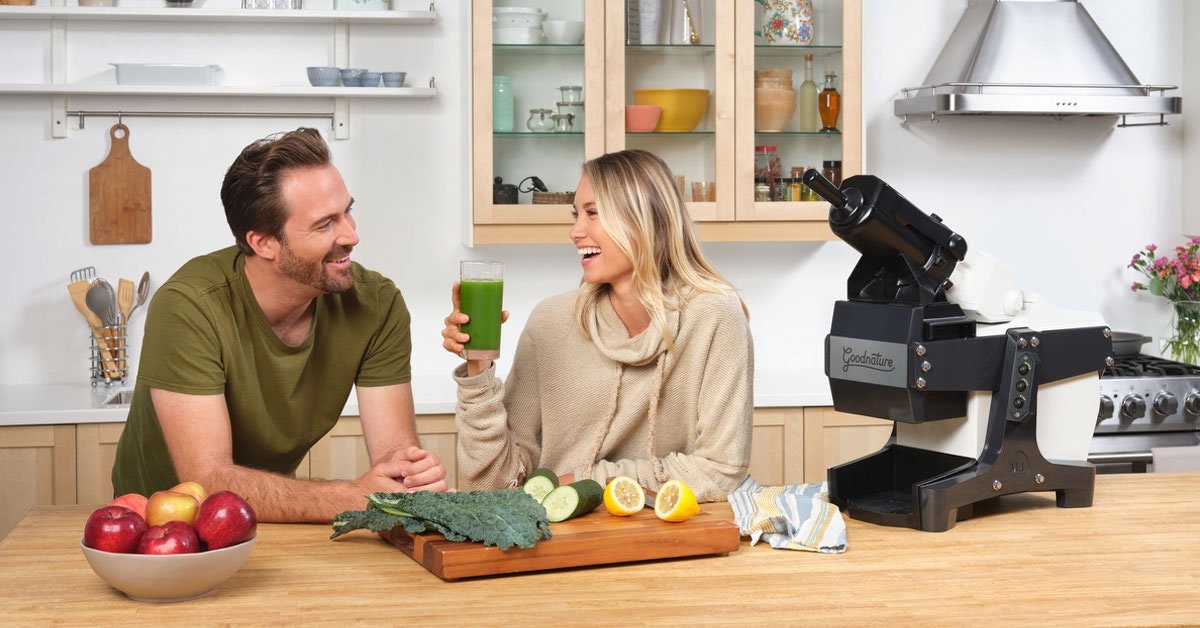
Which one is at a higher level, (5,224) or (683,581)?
(5,224)

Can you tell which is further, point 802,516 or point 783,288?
point 783,288

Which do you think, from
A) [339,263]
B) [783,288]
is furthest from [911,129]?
[339,263]

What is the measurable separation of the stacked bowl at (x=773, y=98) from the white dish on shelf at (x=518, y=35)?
68 cm

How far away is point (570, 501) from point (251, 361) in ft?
2.70

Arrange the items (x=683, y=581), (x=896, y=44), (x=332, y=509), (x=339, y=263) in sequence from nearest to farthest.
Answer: (x=683, y=581) → (x=332, y=509) → (x=339, y=263) → (x=896, y=44)

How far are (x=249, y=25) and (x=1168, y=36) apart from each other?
311 centimetres

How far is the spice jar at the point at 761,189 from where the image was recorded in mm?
3629

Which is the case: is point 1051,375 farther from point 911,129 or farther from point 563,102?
point 911,129

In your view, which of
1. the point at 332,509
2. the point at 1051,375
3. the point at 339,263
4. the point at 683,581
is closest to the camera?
the point at 683,581

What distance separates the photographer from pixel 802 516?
1.76m

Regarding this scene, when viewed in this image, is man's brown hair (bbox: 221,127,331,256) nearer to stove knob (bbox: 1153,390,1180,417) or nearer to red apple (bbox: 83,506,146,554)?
red apple (bbox: 83,506,146,554)

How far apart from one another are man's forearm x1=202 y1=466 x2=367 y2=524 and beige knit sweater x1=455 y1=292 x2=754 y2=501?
0.30 m

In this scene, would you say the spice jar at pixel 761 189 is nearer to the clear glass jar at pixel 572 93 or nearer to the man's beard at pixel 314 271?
the clear glass jar at pixel 572 93

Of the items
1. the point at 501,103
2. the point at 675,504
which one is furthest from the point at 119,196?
the point at 675,504
